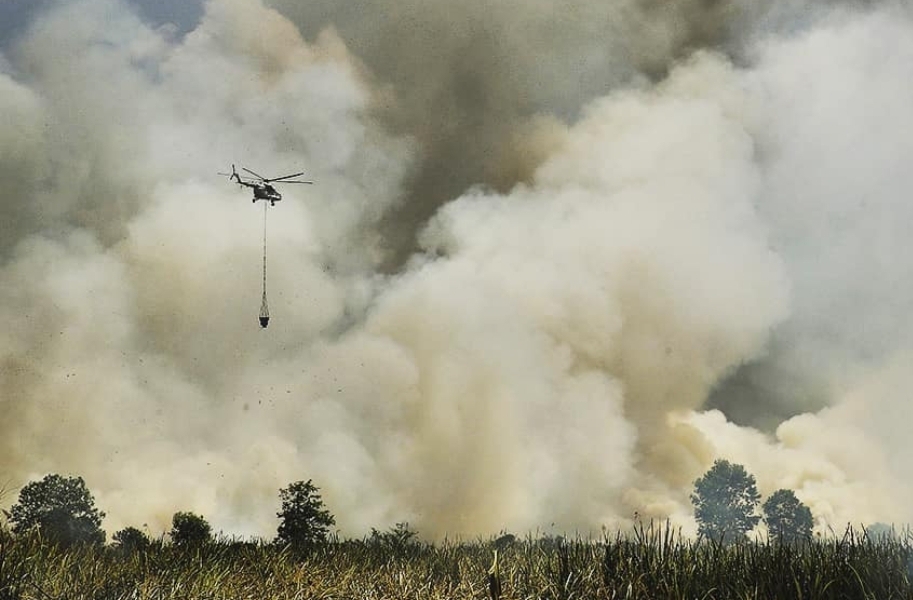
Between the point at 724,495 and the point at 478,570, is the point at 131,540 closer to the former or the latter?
the point at 478,570

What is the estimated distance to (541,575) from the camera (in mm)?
16656

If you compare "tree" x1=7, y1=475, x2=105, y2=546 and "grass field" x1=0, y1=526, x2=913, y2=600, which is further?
"tree" x1=7, y1=475, x2=105, y2=546

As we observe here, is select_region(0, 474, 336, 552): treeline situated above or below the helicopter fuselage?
below

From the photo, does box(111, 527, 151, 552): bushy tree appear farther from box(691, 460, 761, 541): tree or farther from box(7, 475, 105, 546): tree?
box(691, 460, 761, 541): tree

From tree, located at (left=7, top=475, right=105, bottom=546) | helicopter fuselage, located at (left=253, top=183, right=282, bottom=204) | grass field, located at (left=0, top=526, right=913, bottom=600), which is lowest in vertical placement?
grass field, located at (left=0, top=526, right=913, bottom=600)

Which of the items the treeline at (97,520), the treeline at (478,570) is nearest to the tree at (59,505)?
the treeline at (97,520)

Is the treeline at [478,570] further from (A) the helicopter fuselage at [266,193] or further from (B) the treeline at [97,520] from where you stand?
(A) the helicopter fuselage at [266,193]

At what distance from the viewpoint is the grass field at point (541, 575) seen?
44.6 feet

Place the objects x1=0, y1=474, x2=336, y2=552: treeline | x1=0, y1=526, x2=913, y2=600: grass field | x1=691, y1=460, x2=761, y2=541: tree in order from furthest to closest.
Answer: x1=691, y1=460, x2=761, y2=541: tree < x1=0, y1=474, x2=336, y2=552: treeline < x1=0, y1=526, x2=913, y2=600: grass field

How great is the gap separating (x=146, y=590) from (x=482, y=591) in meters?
6.31

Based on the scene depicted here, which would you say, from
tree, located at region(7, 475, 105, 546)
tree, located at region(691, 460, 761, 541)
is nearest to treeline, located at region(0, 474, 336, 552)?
tree, located at region(7, 475, 105, 546)

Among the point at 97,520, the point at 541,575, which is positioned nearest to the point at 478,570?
the point at 541,575

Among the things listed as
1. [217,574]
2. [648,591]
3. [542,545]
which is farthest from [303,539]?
[648,591]

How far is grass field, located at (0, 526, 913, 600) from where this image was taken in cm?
1359
